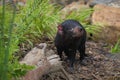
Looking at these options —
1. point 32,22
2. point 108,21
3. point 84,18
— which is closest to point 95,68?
point 32,22

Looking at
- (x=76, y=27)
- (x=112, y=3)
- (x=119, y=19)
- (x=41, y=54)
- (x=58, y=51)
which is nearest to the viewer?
(x=41, y=54)

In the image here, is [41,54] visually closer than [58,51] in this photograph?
Yes

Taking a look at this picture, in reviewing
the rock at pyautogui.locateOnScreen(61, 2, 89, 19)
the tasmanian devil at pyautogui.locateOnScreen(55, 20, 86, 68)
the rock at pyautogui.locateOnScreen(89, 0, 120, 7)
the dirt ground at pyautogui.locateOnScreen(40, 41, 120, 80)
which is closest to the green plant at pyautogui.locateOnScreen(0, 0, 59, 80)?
the dirt ground at pyautogui.locateOnScreen(40, 41, 120, 80)

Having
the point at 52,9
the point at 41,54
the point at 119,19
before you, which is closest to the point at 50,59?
the point at 41,54

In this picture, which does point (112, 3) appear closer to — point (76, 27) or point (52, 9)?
point (52, 9)

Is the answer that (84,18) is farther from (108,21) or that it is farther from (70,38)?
(70,38)

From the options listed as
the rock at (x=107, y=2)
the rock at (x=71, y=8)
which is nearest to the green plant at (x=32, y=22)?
the rock at (x=71, y=8)

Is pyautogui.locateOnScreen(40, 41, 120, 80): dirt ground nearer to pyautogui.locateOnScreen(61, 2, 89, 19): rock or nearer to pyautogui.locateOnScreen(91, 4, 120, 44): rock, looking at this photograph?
pyautogui.locateOnScreen(91, 4, 120, 44): rock
